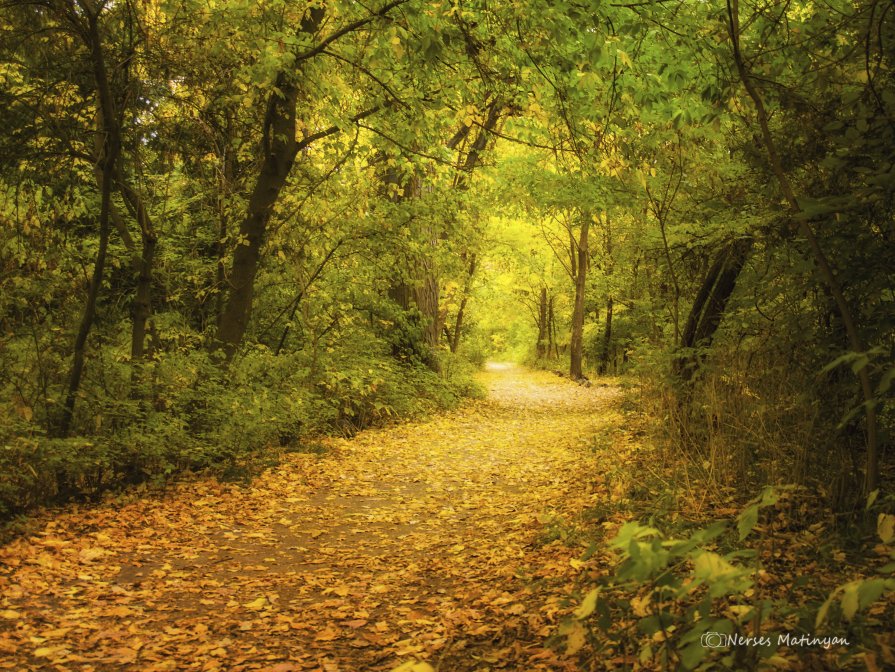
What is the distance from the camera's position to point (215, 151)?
8523mm

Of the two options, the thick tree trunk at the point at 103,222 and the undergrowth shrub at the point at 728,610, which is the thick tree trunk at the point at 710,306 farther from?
the thick tree trunk at the point at 103,222

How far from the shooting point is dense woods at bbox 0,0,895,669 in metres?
4.02

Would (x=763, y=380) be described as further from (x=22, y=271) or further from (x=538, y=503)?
(x=22, y=271)

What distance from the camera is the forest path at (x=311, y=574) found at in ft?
11.4

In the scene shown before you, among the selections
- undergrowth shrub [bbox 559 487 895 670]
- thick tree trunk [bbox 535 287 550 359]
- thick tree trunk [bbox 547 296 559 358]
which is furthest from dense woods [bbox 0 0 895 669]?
thick tree trunk [bbox 535 287 550 359]

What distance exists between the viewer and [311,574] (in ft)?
15.8

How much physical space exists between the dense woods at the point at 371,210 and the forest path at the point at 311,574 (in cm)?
88

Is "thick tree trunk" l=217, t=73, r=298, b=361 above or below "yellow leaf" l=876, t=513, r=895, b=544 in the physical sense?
above

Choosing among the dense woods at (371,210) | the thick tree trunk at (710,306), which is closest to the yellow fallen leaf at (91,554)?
the dense woods at (371,210)

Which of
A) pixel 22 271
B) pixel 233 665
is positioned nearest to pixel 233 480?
pixel 22 271

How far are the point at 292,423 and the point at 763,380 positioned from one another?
6290 mm

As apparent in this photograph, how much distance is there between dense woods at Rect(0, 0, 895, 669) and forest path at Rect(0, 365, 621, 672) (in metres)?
0.88

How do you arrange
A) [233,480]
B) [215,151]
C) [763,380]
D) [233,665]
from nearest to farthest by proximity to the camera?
[233,665]
[763,380]
[233,480]
[215,151]

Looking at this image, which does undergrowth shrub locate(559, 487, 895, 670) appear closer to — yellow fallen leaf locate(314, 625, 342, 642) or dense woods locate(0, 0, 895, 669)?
dense woods locate(0, 0, 895, 669)
